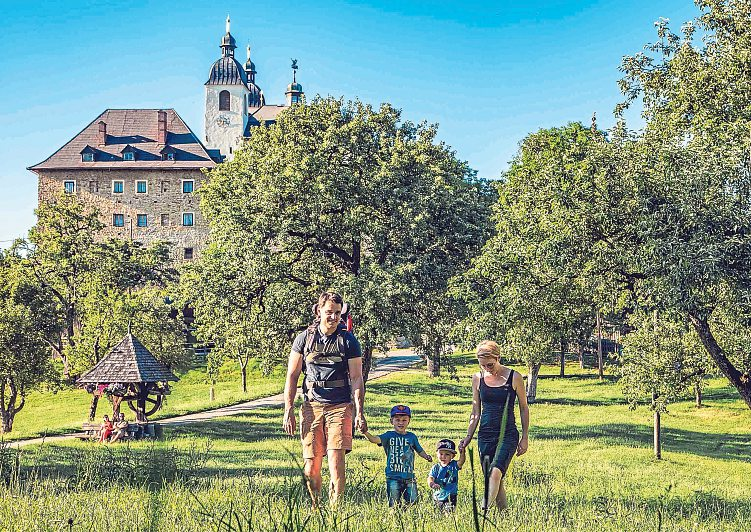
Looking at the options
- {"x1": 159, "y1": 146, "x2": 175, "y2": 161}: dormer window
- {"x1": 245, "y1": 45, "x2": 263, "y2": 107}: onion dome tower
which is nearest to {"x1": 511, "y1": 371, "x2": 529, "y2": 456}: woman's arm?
{"x1": 159, "y1": 146, "x2": 175, "y2": 161}: dormer window

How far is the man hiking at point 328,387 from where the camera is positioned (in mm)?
8078

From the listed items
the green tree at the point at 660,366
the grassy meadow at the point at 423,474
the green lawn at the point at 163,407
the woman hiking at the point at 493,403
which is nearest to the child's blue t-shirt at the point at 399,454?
the grassy meadow at the point at 423,474

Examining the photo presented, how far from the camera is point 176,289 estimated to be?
26859 mm

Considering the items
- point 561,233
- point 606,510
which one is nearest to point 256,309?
point 561,233

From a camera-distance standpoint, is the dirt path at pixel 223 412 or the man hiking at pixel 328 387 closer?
the man hiking at pixel 328 387

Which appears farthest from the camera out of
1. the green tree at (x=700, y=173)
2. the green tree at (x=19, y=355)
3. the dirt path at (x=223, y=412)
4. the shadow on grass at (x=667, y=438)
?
the green tree at (x=19, y=355)

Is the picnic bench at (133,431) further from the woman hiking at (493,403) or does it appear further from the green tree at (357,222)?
the woman hiking at (493,403)

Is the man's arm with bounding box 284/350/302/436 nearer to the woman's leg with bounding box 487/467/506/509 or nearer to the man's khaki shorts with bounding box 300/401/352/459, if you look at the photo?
the man's khaki shorts with bounding box 300/401/352/459

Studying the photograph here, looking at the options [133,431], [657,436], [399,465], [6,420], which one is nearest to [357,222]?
[133,431]

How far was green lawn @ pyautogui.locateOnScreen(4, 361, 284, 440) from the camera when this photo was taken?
31.3m

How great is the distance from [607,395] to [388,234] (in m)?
20.0

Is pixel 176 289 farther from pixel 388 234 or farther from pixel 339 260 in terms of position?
pixel 388 234

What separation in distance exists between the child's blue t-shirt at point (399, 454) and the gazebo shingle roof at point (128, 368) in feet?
51.9

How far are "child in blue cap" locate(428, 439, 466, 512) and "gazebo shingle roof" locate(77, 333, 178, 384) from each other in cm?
1608
